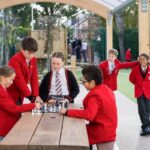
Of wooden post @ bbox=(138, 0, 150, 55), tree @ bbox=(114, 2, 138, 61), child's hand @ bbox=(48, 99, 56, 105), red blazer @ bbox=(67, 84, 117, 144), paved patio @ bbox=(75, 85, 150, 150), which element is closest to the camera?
red blazer @ bbox=(67, 84, 117, 144)

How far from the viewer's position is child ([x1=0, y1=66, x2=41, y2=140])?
584 cm

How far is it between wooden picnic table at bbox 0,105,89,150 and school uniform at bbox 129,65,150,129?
155 inches

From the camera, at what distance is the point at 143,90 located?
9625 millimetres

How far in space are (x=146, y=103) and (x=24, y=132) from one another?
5179 millimetres

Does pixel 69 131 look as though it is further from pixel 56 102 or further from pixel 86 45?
pixel 86 45

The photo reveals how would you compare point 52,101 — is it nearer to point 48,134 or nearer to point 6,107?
point 6,107

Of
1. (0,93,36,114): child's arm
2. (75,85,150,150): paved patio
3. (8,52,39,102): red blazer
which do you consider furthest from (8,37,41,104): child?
(75,85,150,150): paved patio

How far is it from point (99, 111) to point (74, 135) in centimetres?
82

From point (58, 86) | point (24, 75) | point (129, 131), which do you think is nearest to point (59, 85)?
point (58, 86)

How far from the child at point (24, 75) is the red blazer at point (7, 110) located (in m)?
0.95

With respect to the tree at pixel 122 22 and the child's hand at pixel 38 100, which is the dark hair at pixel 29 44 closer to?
the child's hand at pixel 38 100

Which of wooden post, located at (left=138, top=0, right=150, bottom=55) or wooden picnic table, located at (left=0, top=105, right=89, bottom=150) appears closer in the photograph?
wooden picnic table, located at (left=0, top=105, right=89, bottom=150)

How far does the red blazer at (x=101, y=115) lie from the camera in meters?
5.45

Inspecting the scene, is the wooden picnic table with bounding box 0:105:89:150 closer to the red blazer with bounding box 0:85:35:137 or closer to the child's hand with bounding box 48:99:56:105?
the red blazer with bounding box 0:85:35:137
